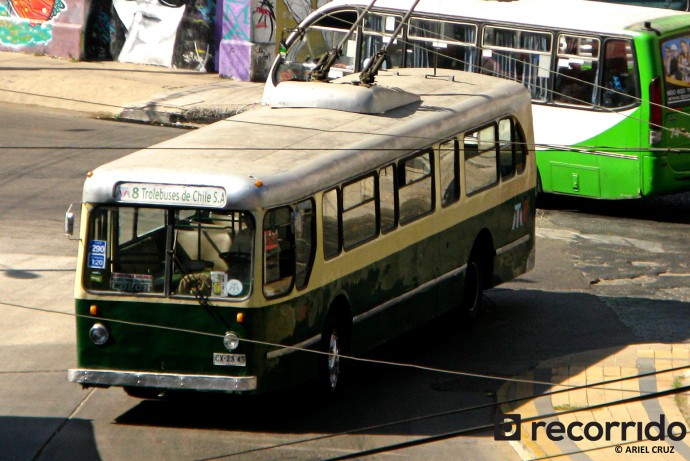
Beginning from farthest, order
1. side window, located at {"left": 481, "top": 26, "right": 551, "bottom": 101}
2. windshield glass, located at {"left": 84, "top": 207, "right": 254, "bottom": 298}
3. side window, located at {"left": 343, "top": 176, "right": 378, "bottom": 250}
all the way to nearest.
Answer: side window, located at {"left": 481, "top": 26, "right": 551, "bottom": 101}, side window, located at {"left": 343, "top": 176, "right": 378, "bottom": 250}, windshield glass, located at {"left": 84, "top": 207, "right": 254, "bottom": 298}

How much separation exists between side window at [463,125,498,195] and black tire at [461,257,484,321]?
79 cm

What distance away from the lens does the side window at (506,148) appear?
46.1 ft

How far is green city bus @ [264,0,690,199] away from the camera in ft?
57.8

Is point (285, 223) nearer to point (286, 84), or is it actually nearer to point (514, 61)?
point (286, 84)

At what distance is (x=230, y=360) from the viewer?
9.80 metres

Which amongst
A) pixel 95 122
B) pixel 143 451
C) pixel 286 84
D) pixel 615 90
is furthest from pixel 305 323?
pixel 95 122

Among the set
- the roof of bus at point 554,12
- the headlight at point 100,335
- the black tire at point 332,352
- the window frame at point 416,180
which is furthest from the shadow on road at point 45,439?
the roof of bus at point 554,12

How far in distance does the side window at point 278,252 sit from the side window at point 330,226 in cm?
57

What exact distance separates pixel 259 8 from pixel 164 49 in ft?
8.06

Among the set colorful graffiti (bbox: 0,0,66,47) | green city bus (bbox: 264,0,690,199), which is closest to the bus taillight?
green city bus (bbox: 264,0,690,199)

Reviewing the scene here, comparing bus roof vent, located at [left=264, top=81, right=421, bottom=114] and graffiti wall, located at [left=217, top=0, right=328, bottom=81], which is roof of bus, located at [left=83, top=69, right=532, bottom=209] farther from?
graffiti wall, located at [left=217, top=0, right=328, bottom=81]

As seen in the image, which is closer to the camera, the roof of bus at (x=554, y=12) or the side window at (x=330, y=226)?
the side window at (x=330, y=226)

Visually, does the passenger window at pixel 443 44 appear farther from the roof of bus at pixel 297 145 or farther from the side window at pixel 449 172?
the side window at pixel 449 172

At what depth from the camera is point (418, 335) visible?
522 inches
